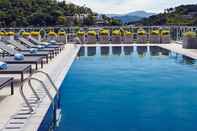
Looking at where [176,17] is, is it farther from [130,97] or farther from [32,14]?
[130,97]

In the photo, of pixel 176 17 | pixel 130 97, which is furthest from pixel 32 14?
pixel 130 97

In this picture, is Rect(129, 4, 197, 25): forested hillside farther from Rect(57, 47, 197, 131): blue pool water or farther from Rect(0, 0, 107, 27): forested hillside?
Rect(57, 47, 197, 131): blue pool water

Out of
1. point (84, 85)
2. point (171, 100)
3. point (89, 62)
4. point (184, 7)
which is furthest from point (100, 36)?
point (184, 7)

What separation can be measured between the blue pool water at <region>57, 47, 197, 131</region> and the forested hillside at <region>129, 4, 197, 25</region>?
2939 cm

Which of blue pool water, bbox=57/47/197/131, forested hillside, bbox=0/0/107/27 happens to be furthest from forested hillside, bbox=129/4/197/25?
blue pool water, bbox=57/47/197/131

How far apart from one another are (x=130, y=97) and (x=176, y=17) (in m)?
38.9

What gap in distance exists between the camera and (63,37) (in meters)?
20.8

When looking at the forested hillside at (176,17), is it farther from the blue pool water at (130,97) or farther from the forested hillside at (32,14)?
the blue pool water at (130,97)

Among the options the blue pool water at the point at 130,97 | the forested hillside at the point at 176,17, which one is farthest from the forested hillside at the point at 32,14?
the blue pool water at the point at 130,97

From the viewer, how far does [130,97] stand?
7195 millimetres

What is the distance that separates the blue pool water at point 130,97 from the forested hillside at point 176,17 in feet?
96.4

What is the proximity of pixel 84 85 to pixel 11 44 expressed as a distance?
5168 millimetres

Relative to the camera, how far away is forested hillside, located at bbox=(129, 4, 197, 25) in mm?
42312

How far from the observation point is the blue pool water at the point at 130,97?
17.7ft
